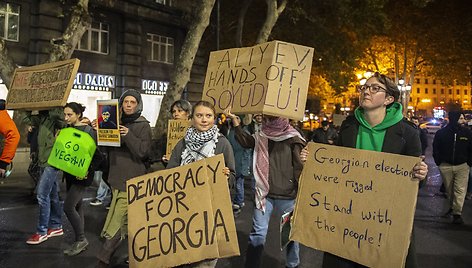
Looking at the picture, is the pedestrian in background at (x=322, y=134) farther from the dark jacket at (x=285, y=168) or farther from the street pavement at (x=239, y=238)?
the dark jacket at (x=285, y=168)

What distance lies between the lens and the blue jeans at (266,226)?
4234 millimetres

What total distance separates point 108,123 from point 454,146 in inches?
231

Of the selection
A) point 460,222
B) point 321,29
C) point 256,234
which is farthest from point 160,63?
point 256,234

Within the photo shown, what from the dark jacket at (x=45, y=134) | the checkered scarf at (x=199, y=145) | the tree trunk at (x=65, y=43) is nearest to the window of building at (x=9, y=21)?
the tree trunk at (x=65, y=43)

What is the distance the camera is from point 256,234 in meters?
4.24

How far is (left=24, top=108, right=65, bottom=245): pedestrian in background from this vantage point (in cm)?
541

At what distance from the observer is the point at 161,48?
23.3 meters

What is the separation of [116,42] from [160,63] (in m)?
2.91

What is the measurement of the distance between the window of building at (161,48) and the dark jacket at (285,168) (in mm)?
19320

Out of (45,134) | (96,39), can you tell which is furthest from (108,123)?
(96,39)

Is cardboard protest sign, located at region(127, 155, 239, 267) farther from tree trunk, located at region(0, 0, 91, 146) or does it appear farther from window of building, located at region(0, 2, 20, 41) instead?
window of building, located at region(0, 2, 20, 41)

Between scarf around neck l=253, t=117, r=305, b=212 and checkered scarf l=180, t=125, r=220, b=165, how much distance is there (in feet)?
2.24

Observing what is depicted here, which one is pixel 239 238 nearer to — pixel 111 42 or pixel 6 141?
pixel 6 141

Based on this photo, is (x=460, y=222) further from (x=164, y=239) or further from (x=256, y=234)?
(x=164, y=239)
